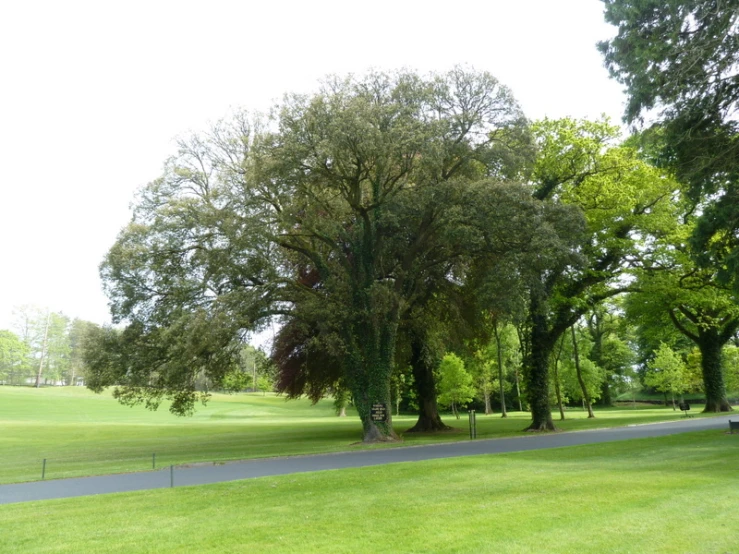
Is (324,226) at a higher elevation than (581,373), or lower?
higher

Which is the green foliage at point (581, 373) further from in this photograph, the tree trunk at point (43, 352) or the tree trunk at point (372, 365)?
the tree trunk at point (43, 352)

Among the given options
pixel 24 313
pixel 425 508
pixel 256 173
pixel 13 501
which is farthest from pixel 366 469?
pixel 24 313

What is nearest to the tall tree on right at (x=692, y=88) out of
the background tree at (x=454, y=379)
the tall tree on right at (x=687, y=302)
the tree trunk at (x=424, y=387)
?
Answer: the tall tree on right at (x=687, y=302)

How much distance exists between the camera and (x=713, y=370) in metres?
39.3

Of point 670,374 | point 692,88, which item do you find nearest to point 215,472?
point 692,88

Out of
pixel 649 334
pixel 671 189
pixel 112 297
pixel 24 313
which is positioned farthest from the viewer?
pixel 24 313

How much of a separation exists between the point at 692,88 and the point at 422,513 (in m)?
13.9

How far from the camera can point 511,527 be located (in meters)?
7.69

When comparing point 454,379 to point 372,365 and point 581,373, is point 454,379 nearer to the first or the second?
point 581,373

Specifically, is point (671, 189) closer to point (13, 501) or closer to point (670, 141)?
point (670, 141)

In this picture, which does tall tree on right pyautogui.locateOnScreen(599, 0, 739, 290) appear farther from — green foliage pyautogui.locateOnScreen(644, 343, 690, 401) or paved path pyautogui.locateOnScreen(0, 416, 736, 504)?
green foliage pyautogui.locateOnScreen(644, 343, 690, 401)

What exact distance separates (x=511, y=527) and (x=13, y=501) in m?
10.7

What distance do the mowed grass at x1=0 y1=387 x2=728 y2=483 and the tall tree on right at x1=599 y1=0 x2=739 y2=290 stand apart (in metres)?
13.9

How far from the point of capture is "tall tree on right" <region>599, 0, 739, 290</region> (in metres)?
14.6
